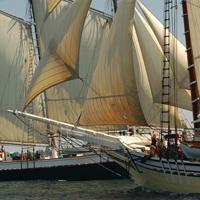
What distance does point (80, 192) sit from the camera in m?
37.0

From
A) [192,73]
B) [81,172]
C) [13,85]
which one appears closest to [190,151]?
[192,73]

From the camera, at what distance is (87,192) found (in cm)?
3666

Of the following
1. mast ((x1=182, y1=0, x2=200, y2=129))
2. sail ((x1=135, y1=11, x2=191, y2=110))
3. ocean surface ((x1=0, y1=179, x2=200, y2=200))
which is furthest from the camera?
sail ((x1=135, y1=11, x2=191, y2=110))

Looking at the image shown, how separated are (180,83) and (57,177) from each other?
15.2m

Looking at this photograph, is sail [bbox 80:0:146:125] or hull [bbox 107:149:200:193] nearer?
hull [bbox 107:149:200:193]

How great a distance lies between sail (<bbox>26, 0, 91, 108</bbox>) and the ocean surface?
545cm

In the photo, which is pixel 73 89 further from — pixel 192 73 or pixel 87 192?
pixel 192 73

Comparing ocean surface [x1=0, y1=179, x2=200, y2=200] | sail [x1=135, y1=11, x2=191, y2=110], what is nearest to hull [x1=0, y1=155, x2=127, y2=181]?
ocean surface [x1=0, y1=179, x2=200, y2=200]

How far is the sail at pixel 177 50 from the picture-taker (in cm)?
3806

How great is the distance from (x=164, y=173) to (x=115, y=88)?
4.96 meters

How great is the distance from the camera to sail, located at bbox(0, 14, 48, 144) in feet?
186

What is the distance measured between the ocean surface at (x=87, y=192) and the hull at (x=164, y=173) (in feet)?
1.33

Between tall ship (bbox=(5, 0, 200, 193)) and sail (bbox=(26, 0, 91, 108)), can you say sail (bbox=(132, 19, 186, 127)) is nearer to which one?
tall ship (bbox=(5, 0, 200, 193))

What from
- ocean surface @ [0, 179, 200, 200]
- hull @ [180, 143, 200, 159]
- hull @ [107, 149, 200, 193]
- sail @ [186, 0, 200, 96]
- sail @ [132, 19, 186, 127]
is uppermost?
sail @ [186, 0, 200, 96]
